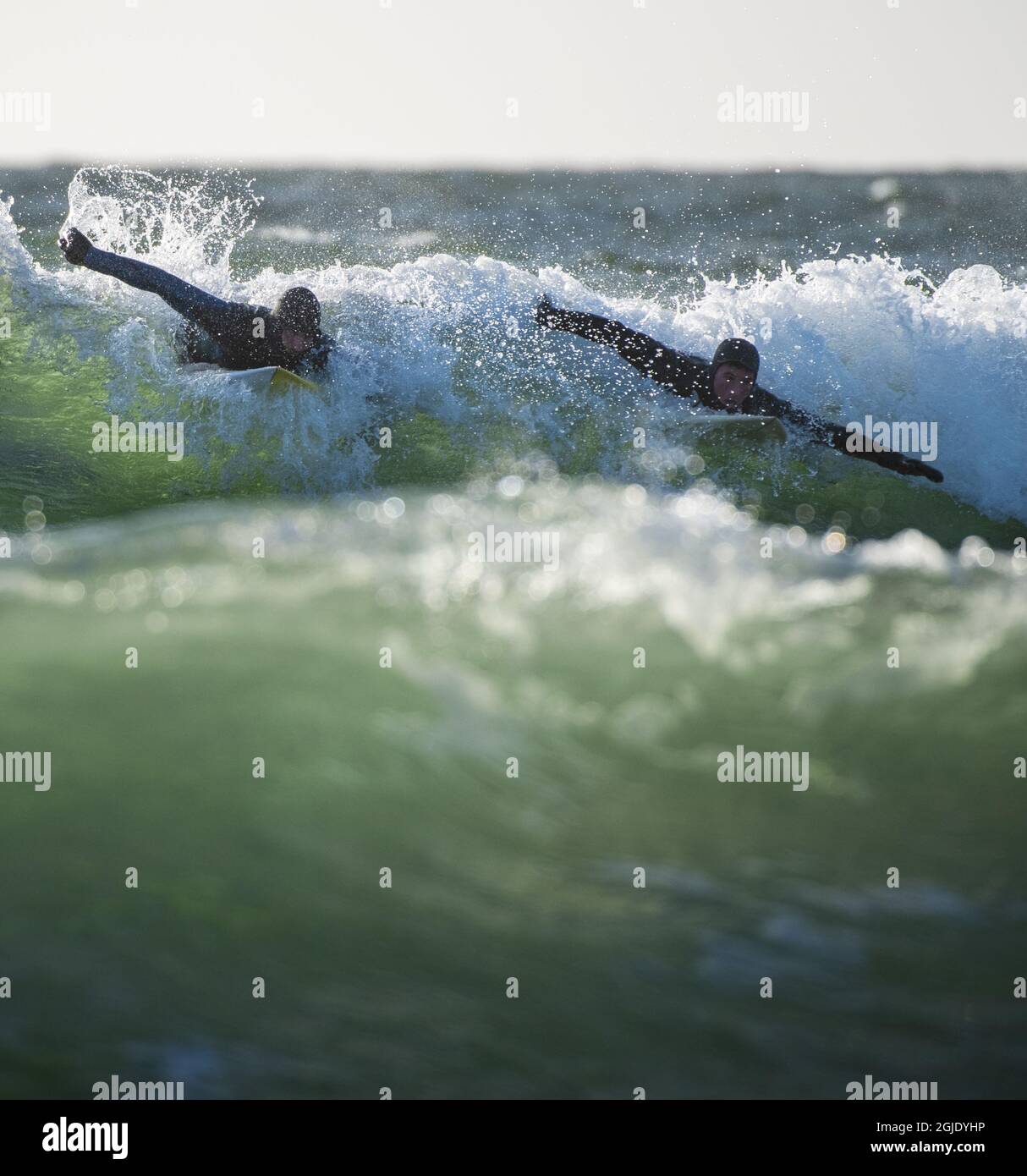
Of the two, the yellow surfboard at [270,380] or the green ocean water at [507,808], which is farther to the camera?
the yellow surfboard at [270,380]

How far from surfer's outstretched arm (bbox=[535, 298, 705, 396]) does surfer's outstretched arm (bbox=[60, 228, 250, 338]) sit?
92.4 inches

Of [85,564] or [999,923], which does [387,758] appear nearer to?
[85,564]

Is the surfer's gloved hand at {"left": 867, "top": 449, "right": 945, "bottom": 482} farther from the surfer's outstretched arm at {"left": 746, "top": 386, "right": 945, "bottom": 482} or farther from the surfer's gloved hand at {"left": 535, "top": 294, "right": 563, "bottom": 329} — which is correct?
the surfer's gloved hand at {"left": 535, "top": 294, "right": 563, "bottom": 329}

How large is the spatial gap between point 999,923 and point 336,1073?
2.16 meters

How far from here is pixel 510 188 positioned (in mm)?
25344

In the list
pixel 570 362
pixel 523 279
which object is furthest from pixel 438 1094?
pixel 523 279

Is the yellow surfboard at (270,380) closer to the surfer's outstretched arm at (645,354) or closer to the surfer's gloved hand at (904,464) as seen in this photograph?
the surfer's outstretched arm at (645,354)

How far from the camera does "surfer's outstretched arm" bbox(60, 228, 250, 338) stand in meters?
8.25

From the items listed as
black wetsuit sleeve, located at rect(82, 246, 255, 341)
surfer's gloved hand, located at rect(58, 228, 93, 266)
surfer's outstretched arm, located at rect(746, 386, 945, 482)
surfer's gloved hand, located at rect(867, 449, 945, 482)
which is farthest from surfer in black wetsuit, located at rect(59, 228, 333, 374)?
surfer's gloved hand, located at rect(867, 449, 945, 482)

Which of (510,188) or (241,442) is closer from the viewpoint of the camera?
(241,442)

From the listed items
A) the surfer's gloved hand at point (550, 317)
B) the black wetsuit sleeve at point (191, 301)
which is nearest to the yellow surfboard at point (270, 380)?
the black wetsuit sleeve at point (191, 301)

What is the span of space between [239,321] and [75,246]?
1196 mm

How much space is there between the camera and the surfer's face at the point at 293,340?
8.30 metres
